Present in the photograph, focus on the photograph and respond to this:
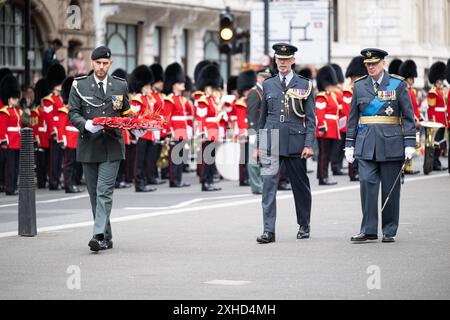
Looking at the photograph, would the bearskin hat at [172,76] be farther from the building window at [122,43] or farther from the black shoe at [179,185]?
the building window at [122,43]

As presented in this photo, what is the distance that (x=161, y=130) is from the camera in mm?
21578

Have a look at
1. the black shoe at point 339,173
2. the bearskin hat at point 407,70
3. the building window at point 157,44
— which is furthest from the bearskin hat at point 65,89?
the building window at point 157,44

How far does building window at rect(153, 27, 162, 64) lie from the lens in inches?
1613

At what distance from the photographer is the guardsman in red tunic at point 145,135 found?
2131 cm

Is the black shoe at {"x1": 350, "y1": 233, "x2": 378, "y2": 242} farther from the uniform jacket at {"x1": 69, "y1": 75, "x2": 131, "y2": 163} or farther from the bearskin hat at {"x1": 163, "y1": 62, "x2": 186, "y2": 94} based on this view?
the bearskin hat at {"x1": 163, "y1": 62, "x2": 186, "y2": 94}

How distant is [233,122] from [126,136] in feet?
6.65

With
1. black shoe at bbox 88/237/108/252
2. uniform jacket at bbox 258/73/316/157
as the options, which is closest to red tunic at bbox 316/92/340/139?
uniform jacket at bbox 258/73/316/157

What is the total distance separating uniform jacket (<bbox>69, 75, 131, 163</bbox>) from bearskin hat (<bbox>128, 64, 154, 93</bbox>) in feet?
30.8

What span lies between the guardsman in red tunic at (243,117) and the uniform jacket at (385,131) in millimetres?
8238

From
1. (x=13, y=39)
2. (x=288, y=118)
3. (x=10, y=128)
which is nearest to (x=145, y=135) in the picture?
(x=10, y=128)

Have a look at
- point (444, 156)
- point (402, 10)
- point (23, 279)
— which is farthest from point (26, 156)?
point (402, 10)

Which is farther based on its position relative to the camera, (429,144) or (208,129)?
(429,144)

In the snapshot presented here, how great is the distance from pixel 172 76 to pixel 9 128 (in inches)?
148

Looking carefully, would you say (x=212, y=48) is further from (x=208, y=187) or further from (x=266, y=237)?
(x=266, y=237)
